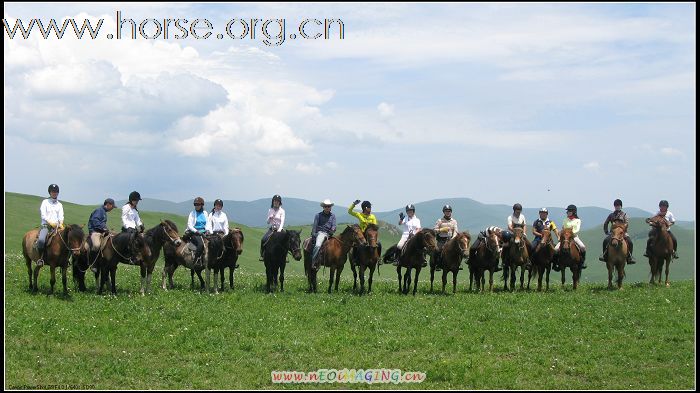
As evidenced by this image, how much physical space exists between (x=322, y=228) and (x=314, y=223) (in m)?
A: 0.41

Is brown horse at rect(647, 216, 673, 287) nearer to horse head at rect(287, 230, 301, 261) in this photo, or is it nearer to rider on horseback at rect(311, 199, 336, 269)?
rider on horseback at rect(311, 199, 336, 269)

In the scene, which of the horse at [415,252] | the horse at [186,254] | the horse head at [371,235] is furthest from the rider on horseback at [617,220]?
the horse at [186,254]

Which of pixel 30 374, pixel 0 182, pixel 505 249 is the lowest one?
pixel 30 374

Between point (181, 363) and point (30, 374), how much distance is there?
3420mm

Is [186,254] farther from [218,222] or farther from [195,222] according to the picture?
[218,222]

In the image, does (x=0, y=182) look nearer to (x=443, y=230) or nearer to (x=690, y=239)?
(x=443, y=230)

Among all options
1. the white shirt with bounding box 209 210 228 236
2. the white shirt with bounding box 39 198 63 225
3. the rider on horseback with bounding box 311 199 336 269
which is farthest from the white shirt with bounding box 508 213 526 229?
the white shirt with bounding box 39 198 63 225

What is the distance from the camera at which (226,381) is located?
52.6ft

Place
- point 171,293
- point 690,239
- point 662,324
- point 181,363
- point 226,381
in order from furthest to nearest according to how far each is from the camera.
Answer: point 690,239, point 171,293, point 662,324, point 181,363, point 226,381

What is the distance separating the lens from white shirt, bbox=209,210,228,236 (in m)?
27.7

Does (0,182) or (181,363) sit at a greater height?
(0,182)

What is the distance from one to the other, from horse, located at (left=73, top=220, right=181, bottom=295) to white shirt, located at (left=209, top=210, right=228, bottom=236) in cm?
214

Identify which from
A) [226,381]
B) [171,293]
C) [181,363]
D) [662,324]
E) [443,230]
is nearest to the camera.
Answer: [226,381]

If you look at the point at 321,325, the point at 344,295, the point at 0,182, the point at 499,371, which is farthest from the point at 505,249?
the point at 0,182
